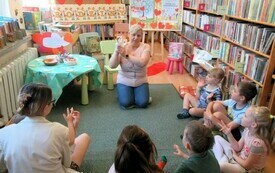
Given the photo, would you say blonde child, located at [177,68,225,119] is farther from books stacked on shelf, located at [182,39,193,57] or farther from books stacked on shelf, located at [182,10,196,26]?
books stacked on shelf, located at [182,10,196,26]

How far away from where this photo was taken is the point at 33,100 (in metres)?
1.18

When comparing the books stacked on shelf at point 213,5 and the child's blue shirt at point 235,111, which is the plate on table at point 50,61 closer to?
the child's blue shirt at point 235,111

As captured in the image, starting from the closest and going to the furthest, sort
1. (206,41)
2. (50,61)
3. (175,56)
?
1. (50,61)
2. (206,41)
3. (175,56)

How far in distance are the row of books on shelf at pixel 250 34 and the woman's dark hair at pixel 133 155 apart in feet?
5.79

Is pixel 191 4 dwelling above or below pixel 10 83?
above

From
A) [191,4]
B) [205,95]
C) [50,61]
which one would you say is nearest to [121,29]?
[191,4]

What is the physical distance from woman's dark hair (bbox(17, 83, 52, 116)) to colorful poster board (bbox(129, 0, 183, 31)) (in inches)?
134

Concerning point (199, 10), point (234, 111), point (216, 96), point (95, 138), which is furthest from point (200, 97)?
point (199, 10)

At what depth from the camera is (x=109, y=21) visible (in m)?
4.34

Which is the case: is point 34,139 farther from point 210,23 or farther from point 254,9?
point 210,23

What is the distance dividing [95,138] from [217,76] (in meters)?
1.32

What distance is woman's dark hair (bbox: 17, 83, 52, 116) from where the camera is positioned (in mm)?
1160

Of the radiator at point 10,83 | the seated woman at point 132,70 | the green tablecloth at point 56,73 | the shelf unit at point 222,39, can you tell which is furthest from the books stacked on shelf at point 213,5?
the radiator at point 10,83

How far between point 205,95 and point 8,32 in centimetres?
218
